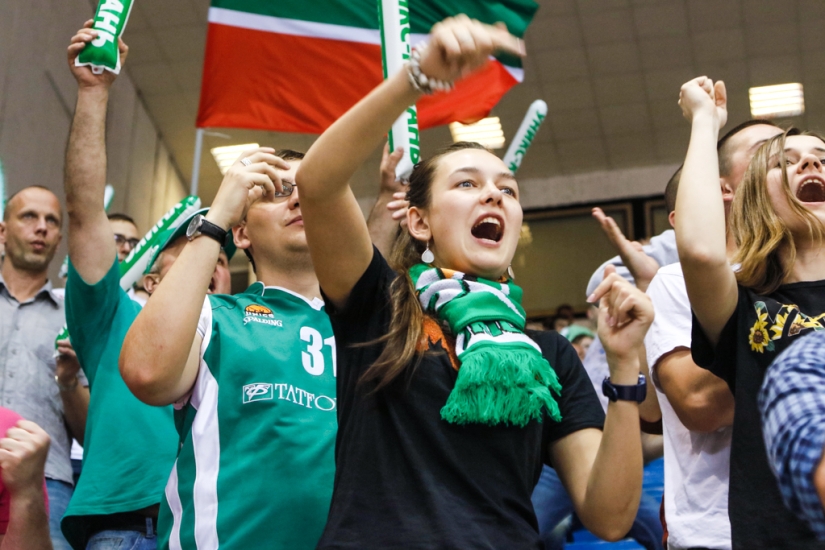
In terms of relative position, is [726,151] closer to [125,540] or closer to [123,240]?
[125,540]

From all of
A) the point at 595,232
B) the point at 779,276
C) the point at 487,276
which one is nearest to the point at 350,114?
the point at 487,276

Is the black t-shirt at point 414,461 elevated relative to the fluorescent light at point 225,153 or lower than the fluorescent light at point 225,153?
lower

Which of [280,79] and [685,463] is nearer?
[685,463]

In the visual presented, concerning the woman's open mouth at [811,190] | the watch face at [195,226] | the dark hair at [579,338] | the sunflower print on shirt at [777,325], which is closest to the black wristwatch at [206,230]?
the watch face at [195,226]

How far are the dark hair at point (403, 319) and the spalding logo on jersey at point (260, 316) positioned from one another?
29 cm

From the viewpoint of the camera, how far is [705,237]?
179 cm

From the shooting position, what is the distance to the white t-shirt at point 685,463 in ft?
6.42

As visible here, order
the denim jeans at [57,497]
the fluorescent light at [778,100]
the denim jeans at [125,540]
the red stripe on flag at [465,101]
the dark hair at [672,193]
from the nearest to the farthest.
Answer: the denim jeans at [125,540], the dark hair at [672,193], the denim jeans at [57,497], the red stripe on flag at [465,101], the fluorescent light at [778,100]

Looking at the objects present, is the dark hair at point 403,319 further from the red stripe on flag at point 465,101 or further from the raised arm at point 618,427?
the red stripe on flag at point 465,101

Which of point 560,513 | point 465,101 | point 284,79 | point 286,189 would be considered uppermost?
point 284,79

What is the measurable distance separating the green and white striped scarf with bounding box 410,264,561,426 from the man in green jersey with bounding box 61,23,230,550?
816 mm

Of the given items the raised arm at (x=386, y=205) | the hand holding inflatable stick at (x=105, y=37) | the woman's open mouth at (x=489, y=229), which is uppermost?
the hand holding inflatable stick at (x=105, y=37)

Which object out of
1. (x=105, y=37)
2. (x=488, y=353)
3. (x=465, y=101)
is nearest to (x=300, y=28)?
(x=465, y=101)

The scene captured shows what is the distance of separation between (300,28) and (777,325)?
3772 mm
